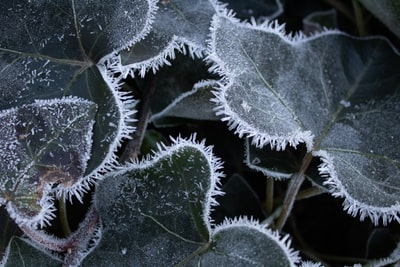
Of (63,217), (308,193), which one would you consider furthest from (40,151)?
(308,193)

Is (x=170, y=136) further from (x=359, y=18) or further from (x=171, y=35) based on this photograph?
(x=359, y=18)

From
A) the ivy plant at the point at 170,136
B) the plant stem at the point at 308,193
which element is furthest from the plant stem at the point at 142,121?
the plant stem at the point at 308,193

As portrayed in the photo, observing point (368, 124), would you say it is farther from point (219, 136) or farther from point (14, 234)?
point (14, 234)

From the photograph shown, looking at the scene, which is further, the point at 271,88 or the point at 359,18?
the point at 359,18

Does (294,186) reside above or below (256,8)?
below

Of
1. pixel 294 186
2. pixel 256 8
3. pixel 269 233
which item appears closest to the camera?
pixel 269 233
